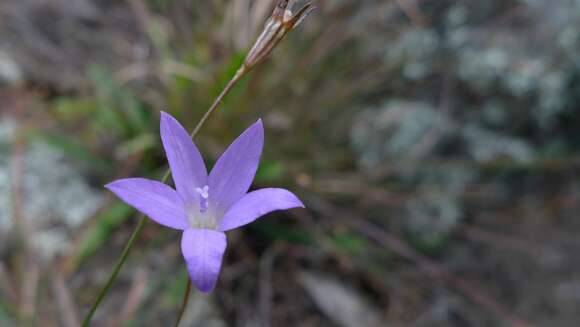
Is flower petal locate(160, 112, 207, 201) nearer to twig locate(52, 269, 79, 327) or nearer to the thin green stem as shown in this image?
the thin green stem

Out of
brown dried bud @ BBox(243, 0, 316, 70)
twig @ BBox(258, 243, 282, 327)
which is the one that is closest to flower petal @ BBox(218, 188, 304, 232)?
brown dried bud @ BBox(243, 0, 316, 70)

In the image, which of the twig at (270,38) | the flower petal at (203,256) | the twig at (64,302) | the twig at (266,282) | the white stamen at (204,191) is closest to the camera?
the flower petal at (203,256)

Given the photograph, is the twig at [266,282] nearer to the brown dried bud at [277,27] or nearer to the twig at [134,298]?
the twig at [134,298]

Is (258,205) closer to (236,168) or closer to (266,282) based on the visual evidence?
(236,168)

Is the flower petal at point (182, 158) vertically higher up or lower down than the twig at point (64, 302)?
higher up

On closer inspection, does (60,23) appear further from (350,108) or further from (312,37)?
(350,108)

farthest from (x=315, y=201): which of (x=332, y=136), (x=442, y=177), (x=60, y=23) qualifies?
(x=60, y=23)

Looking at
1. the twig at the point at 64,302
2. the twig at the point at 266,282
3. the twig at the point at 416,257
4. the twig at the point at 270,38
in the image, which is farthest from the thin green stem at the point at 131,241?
the twig at the point at 416,257
